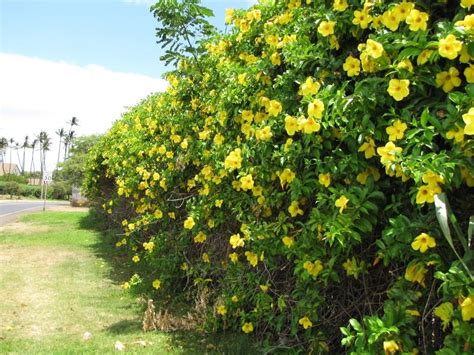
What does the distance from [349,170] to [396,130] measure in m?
0.37

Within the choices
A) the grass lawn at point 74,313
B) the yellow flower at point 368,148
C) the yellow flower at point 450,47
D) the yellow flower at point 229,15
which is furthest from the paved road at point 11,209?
the yellow flower at point 450,47

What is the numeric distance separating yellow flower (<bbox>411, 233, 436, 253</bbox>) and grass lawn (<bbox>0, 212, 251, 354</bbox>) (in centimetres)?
250

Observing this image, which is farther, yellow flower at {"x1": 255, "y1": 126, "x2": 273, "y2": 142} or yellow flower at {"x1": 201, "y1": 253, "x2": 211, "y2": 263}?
yellow flower at {"x1": 201, "y1": 253, "x2": 211, "y2": 263}

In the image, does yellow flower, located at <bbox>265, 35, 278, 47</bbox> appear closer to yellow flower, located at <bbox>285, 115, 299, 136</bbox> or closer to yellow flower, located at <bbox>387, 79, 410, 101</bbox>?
yellow flower, located at <bbox>285, 115, 299, 136</bbox>

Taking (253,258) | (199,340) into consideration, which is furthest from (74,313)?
(253,258)

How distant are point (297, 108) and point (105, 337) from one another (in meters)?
3.21

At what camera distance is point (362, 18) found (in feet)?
6.93

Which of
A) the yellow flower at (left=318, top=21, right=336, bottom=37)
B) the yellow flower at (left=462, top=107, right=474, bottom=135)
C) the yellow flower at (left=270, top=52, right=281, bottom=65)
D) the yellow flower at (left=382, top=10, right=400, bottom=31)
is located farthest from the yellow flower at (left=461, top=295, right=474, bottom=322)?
the yellow flower at (left=270, top=52, right=281, bottom=65)

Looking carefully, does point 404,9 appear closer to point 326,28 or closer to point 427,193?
point 326,28

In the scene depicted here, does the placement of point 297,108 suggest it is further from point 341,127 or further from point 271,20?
point 271,20

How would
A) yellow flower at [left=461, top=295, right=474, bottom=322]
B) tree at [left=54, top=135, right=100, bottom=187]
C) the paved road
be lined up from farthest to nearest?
tree at [left=54, top=135, right=100, bottom=187] → the paved road → yellow flower at [left=461, top=295, right=474, bottom=322]

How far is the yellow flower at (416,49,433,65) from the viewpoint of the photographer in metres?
1.78

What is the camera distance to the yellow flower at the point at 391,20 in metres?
1.91

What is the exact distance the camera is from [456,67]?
6.10 ft
